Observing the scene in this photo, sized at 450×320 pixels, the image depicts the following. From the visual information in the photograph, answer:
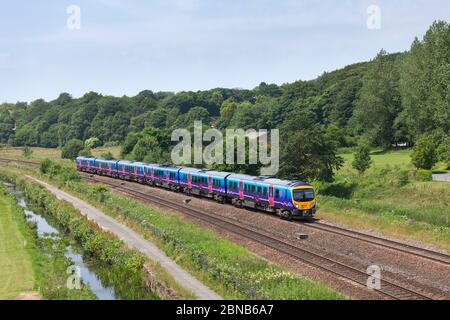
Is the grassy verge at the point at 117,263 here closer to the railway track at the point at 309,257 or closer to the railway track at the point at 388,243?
the railway track at the point at 309,257

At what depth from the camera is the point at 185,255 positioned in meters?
27.2

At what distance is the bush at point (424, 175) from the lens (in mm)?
49406

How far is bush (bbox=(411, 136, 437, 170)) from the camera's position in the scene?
53250mm

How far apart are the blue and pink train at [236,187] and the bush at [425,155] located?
19743mm

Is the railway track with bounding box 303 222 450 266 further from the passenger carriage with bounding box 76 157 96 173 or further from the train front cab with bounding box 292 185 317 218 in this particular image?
the passenger carriage with bounding box 76 157 96 173

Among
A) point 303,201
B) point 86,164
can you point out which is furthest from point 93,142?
point 303,201

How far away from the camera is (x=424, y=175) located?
49.6 m

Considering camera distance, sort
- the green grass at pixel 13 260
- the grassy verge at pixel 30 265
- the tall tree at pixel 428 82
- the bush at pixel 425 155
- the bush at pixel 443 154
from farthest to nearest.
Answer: the tall tree at pixel 428 82
the bush at pixel 425 155
the bush at pixel 443 154
the green grass at pixel 13 260
the grassy verge at pixel 30 265

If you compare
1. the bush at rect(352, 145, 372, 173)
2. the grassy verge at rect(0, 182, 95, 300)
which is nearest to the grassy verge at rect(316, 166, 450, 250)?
the bush at rect(352, 145, 372, 173)

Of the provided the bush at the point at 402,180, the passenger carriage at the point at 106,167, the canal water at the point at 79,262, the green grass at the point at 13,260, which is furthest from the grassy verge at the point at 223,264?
the passenger carriage at the point at 106,167
